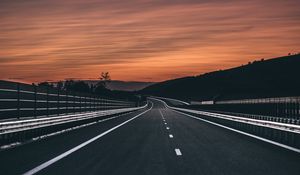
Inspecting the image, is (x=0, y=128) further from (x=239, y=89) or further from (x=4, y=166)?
(x=239, y=89)

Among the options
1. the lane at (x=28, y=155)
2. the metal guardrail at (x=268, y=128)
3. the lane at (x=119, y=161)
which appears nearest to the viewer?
the lane at (x=119, y=161)

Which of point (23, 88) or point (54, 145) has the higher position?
point (23, 88)

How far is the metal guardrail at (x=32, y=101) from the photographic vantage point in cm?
2262

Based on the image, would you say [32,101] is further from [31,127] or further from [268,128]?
[268,128]

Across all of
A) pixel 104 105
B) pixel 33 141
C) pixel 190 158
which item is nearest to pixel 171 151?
pixel 190 158

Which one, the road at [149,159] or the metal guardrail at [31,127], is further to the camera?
the metal guardrail at [31,127]

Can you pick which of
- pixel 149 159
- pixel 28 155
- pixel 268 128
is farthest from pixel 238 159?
pixel 268 128

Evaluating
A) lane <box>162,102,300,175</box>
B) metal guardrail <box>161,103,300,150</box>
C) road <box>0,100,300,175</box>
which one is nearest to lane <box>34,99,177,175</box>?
road <box>0,100,300,175</box>

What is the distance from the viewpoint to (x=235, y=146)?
1855 cm

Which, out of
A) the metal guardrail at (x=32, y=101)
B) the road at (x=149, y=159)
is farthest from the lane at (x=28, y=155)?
the metal guardrail at (x=32, y=101)

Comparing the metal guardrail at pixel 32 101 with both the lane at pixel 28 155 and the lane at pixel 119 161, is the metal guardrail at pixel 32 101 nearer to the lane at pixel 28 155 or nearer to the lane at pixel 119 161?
the lane at pixel 28 155

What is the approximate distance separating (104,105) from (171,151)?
52.2 metres

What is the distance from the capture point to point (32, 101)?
2714 centimetres

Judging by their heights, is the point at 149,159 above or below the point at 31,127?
below
